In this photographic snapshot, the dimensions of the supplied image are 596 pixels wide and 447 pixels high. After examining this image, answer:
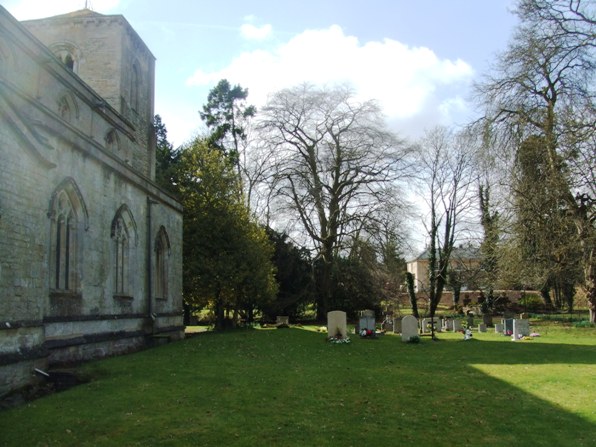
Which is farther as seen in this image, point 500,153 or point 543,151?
point 500,153

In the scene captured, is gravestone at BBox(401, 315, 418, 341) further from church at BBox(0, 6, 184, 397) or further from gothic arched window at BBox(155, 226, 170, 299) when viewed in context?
gothic arched window at BBox(155, 226, 170, 299)

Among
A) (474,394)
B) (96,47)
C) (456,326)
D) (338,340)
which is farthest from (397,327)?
(96,47)

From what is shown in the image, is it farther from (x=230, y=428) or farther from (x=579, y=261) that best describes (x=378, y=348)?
(x=579, y=261)

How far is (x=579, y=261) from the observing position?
2547cm

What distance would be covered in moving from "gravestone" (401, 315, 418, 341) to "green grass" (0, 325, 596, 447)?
14.9ft

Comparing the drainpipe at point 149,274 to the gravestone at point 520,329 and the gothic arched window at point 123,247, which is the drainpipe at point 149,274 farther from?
the gravestone at point 520,329

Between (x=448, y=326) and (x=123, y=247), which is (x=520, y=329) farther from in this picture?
(x=123, y=247)

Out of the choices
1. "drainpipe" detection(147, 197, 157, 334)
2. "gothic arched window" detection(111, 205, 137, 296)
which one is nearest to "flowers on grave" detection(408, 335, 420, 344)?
"drainpipe" detection(147, 197, 157, 334)

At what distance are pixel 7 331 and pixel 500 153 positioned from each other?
24708mm

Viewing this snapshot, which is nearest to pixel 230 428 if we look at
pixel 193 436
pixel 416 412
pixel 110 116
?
pixel 193 436

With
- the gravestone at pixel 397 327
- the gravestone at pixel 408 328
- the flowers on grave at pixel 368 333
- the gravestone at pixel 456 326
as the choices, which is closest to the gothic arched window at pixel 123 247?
the flowers on grave at pixel 368 333

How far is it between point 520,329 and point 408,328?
533 cm

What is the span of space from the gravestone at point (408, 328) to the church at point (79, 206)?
849 centimetres

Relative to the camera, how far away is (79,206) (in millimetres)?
13406
